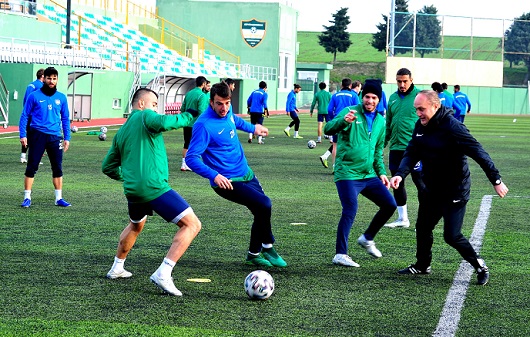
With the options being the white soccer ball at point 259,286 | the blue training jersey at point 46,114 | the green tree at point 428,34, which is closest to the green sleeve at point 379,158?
the white soccer ball at point 259,286

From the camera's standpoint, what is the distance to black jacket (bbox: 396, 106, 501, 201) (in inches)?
324

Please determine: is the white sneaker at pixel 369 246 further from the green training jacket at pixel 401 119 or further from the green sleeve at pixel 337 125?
the green training jacket at pixel 401 119

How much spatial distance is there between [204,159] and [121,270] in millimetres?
1354

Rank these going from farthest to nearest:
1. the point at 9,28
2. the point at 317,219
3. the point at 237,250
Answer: the point at 9,28 → the point at 317,219 → the point at 237,250

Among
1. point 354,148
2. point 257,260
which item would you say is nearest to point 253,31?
point 354,148

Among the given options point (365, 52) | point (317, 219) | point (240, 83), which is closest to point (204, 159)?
point (317, 219)

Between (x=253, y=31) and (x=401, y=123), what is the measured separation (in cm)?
5850

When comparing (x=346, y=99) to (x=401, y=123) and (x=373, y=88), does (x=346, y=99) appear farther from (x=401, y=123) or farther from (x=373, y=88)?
(x=373, y=88)

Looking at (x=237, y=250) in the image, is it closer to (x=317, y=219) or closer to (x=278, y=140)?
(x=317, y=219)

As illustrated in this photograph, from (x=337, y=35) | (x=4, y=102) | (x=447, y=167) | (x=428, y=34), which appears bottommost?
(x=447, y=167)

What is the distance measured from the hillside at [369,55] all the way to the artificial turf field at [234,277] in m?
57.8

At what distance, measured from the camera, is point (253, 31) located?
69.6 metres

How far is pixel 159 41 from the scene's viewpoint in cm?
6125

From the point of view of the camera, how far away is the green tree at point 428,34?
69.8 meters
